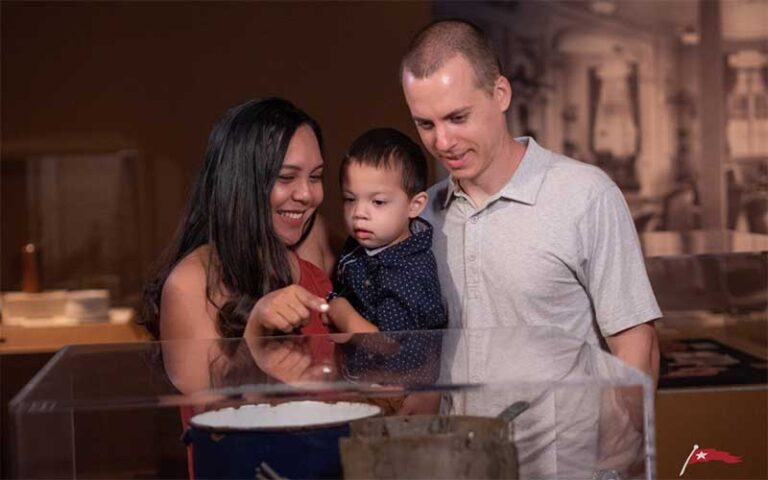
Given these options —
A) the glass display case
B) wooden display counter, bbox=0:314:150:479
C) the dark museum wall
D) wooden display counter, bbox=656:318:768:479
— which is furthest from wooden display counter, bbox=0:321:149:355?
the glass display case

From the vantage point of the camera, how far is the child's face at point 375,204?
244cm

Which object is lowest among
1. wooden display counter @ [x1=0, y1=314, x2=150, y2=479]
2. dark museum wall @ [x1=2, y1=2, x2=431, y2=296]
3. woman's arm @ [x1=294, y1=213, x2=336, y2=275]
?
wooden display counter @ [x1=0, y1=314, x2=150, y2=479]

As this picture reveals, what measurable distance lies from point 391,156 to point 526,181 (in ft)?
0.82

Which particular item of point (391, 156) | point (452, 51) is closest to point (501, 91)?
point (452, 51)

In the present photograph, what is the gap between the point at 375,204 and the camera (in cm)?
245

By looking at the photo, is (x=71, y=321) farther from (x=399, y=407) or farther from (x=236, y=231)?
(x=399, y=407)

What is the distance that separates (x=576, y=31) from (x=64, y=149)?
200cm

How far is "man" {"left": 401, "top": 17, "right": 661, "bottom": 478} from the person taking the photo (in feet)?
7.82

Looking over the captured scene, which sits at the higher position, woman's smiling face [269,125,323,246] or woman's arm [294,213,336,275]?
woman's smiling face [269,125,323,246]

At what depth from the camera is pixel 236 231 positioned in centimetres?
231

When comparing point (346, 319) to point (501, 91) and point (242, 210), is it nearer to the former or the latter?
point (242, 210)

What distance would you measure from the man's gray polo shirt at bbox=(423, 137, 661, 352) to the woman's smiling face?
0.30 metres

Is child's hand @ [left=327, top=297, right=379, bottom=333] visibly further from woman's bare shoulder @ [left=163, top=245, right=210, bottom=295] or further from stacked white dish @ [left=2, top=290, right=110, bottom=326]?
stacked white dish @ [left=2, top=290, right=110, bottom=326]

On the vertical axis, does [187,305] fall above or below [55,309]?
above
